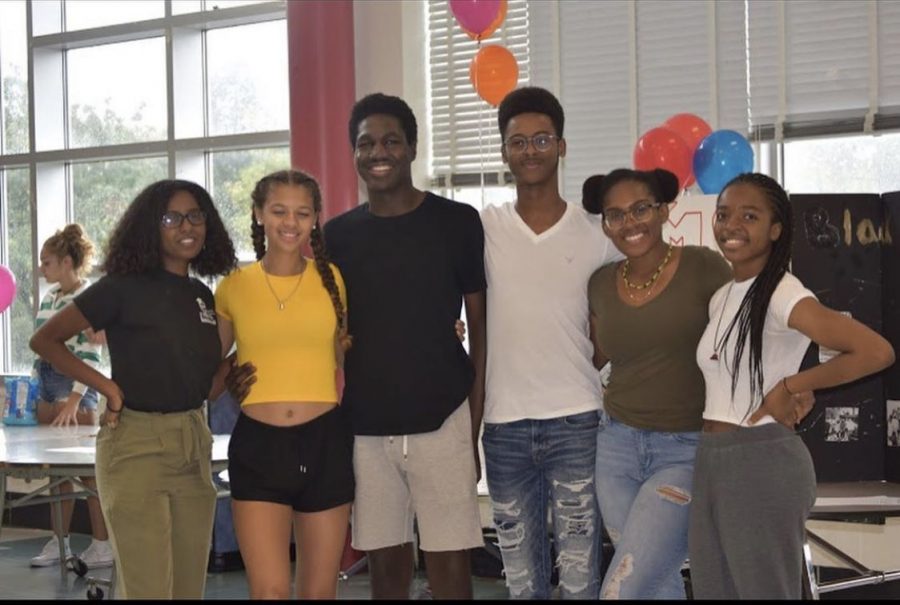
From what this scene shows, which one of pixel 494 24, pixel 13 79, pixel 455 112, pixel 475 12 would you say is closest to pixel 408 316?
pixel 475 12

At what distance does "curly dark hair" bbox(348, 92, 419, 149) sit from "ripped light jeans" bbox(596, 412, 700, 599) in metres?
0.96

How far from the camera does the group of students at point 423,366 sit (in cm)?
298

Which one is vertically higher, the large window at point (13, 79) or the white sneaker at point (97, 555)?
the large window at point (13, 79)

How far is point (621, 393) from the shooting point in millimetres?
3043

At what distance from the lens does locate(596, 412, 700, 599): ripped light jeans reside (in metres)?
2.92

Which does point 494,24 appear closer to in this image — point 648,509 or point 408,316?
point 408,316

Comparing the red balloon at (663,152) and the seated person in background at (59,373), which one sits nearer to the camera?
the red balloon at (663,152)

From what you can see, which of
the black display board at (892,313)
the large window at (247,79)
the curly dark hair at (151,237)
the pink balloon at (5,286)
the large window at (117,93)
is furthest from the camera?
the large window at (117,93)

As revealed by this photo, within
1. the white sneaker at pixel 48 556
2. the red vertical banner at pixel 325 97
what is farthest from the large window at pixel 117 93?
the white sneaker at pixel 48 556

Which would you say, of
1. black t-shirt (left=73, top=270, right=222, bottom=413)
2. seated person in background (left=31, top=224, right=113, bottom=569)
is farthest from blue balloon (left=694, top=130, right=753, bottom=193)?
seated person in background (left=31, top=224, right=113, bottom=569)

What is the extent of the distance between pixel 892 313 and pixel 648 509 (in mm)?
1798

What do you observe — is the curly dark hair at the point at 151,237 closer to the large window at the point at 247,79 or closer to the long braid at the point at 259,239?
the long braid at the point at 259,239

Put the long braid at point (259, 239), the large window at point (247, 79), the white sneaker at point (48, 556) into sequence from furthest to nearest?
1. the large window at point (247, 79)
2. the white sneaker at point (48, 556)
3. the long braid at point (259, 239)

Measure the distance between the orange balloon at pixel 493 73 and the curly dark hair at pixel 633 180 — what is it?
89.2 inches
